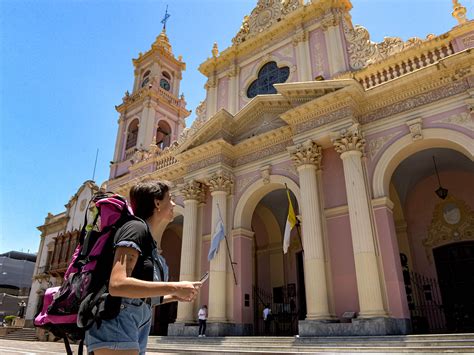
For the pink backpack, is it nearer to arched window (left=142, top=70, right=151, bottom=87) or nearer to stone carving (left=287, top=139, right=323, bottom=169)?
stone carving (left=287, top=139, right=323, bottom=169)

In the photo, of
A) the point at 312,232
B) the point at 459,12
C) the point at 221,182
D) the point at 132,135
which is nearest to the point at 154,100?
the point at 132,135

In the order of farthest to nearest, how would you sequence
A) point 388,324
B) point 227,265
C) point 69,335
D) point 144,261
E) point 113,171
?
1. point 113,171
2. point 227,265
3. point 388,324
4. point 144,261
5. point 69,335

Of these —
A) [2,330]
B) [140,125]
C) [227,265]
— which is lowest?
[2,330]

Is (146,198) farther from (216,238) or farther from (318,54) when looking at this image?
(318,54)

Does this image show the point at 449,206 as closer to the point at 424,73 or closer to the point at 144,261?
the point at 424,73

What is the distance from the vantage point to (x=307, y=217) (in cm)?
1072

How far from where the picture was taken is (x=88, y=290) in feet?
5.08

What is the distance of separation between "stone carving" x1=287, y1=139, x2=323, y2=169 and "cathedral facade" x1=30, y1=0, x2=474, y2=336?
1.8 inches

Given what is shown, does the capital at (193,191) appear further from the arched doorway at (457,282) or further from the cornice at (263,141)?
the arched doorway at (457,282)

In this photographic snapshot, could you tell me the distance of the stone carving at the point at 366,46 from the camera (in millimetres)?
11852

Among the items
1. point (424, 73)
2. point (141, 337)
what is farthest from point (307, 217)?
point (141, 337)

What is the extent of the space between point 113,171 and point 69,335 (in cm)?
2045

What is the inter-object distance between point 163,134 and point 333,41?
1298 centimetres

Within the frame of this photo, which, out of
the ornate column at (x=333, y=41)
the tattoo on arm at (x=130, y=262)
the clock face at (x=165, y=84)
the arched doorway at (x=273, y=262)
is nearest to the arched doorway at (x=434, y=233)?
the arched doorway at (x=273, y=262)
